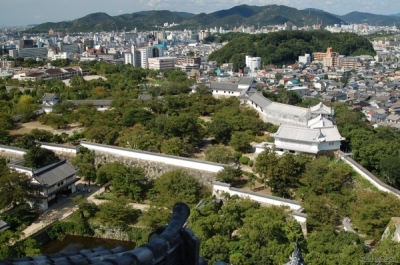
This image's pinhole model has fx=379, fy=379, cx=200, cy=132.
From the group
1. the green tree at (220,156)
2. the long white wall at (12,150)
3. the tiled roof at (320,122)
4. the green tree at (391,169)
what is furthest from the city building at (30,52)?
the green tree at (391,169)

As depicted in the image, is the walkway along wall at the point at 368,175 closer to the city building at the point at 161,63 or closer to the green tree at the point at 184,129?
the green tree at the point at 184,129

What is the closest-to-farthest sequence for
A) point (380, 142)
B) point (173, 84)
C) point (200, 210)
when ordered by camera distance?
point (200, 210)
point (380, 142)
point (173, 84)

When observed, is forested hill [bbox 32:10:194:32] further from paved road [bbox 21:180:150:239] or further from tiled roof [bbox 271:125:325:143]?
tiled roof [bbox 271:125:325:143]

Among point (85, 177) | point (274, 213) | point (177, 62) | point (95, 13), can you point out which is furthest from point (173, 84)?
point (95, 13)

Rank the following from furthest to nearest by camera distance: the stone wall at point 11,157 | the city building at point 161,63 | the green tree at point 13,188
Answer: the city building at point 161,63
the stone wall at point 11,157
the green tree at point 13,188

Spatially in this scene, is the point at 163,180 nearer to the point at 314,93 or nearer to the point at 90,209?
the point at 90,209

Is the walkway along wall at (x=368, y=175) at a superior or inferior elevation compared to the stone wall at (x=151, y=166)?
superior

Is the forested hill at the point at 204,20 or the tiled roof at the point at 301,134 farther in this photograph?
the forested hill at the point at 204,20

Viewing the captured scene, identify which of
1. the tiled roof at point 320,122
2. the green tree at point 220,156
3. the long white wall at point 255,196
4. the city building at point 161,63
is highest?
the city building at point 161,63
